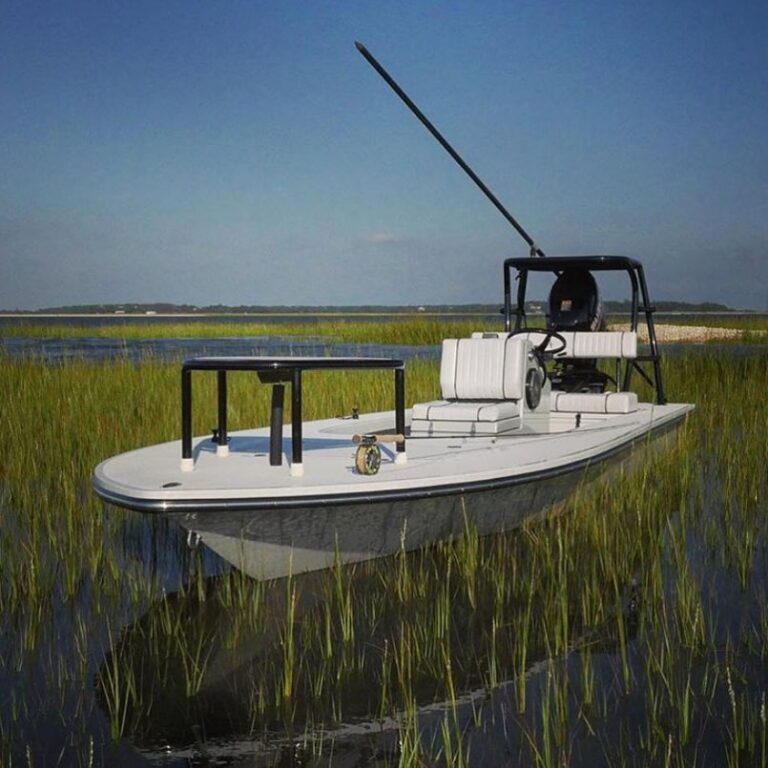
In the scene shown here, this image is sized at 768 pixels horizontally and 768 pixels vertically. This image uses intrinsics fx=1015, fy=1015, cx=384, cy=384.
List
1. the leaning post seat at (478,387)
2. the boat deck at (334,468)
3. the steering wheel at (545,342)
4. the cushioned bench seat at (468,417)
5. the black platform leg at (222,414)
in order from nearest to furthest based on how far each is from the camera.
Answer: the boat deck at (334,468), the black platform leg at (222,414), the cushioned bench seat at (468,417), the leaning post seat at (478,387), the steering wheel at (545,342)

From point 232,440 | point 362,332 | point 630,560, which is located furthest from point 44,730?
point 362,332

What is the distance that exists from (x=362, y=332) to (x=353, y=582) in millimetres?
29223

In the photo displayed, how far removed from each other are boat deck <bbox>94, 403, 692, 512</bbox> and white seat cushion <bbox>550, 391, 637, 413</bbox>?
1.24m

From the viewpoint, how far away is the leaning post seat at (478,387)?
7.48 meters

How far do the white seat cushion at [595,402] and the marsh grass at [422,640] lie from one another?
4.16ft

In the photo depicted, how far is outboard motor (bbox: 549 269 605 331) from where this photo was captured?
9961 millimetres

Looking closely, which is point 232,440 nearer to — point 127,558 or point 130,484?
point 127,558

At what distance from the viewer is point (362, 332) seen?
34812 mm

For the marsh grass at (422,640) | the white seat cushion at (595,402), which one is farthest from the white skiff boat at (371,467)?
the white seat cushion at (595,402)

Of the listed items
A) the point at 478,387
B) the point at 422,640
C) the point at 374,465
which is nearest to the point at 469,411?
the point at 478,387

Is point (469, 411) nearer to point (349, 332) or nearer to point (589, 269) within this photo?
point (589, 269)

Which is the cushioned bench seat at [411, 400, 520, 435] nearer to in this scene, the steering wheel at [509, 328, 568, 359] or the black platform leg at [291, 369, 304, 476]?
the steering wheel at [509, 328, 568, 359]

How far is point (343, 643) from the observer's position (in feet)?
15.8

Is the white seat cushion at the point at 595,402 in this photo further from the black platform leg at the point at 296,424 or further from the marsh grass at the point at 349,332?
the marsh grass at the point at 349,332
